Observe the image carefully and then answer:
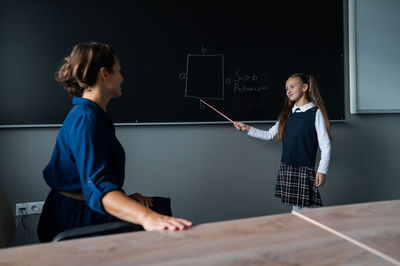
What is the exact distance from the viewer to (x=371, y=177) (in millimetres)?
2805

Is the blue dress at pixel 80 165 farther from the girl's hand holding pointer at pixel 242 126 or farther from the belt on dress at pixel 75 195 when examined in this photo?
the girl's hand holding pointer at pixel 242 126

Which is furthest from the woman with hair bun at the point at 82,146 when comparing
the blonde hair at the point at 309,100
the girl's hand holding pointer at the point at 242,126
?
the blonde hair at the point at 309,100

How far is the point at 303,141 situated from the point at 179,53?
3.90 ft

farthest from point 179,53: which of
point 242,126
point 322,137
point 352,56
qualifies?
point 352,56

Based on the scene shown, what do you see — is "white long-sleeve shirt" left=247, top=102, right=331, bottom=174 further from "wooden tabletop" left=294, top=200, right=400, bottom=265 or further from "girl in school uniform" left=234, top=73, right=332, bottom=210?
"wooden tabletop" left=294, top=200, right=400, bottom=265

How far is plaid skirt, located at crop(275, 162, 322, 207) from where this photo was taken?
2082mm

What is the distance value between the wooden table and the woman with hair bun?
265mm

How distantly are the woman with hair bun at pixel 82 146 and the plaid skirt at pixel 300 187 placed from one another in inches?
55.6

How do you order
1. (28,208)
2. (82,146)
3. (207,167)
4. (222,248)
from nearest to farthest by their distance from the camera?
(222,248) < (82,146) < (28,208) < (207,167)

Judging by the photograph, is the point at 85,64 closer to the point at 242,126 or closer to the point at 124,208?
the point at 124,208

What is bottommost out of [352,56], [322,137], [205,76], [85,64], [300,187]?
[300,187]

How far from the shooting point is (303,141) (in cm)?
211

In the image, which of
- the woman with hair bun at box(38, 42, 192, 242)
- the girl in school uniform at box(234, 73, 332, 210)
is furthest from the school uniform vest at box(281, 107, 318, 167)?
the woman with hair bun at box(38, 42, 192, 242)

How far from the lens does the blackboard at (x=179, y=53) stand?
193 cm
